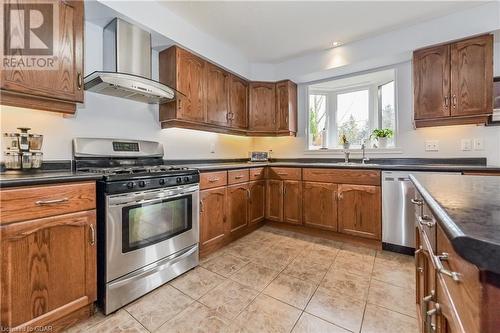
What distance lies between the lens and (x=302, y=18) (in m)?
2.42

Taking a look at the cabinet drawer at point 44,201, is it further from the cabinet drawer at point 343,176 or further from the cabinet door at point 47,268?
the cabinet drawer at point 343,176

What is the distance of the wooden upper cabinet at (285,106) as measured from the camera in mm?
3498

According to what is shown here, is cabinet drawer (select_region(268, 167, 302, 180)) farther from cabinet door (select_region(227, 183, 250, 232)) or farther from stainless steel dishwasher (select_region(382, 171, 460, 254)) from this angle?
stainless steel dishwasher (select_region(382, 171, 460, 254))

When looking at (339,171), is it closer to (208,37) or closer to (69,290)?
(208,37)

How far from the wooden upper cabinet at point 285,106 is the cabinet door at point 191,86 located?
1295mm

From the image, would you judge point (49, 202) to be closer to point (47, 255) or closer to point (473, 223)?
point (47, 255)

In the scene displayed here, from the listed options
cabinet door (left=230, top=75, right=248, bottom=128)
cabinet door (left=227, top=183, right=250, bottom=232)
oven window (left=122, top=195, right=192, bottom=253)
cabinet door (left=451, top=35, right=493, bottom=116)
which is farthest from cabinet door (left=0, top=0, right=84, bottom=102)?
cabinet door (left=451, top=35, right=493, bottom=116)

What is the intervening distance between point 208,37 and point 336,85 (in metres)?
2.07

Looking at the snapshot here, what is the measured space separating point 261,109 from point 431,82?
211 cm

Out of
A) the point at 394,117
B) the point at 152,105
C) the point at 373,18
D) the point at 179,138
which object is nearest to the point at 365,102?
the point at 394,117

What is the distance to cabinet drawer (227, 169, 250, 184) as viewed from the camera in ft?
8.64

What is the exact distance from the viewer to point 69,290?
1.34 meters

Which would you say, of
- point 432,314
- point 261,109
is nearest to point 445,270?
point 432,314

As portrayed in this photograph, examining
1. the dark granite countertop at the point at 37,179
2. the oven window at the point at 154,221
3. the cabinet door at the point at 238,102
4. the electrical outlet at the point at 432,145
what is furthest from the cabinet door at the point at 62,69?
the electrical outlet at the point at 432,145
